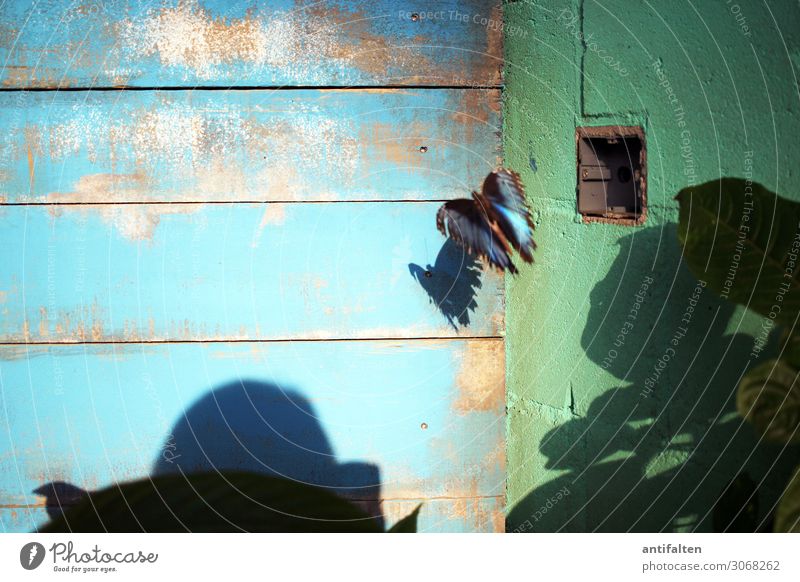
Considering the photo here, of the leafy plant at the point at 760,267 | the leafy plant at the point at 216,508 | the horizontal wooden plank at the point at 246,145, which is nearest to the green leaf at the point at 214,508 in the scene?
the leafy plant at the point at 216,508

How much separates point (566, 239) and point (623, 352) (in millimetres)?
129

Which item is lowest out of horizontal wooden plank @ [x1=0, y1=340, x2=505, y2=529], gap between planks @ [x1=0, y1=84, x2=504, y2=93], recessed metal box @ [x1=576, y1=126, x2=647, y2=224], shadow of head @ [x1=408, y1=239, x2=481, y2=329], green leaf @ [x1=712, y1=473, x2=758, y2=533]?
green leaf @ [x1=712, y1=473, x2=758, y2=533]

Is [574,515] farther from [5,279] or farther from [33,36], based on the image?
[33,36]

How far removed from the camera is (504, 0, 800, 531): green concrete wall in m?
0.61

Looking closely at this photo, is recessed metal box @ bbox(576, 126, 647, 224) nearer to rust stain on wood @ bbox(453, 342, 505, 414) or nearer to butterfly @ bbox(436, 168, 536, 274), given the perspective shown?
butterfly @ bbox(436, 168, 536, 274)

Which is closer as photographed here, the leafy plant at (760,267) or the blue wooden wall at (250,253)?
the leafy plant at (760,267)

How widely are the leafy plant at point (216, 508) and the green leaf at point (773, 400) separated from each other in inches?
14.9

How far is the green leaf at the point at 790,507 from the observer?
1.96 ft

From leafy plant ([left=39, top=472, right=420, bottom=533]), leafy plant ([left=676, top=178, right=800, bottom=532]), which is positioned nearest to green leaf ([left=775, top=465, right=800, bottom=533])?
leafy plant ([left=676, top=178, right=800, bottom=532])

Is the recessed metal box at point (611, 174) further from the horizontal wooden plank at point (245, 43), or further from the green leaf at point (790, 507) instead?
the green leaf at point (790, 507)

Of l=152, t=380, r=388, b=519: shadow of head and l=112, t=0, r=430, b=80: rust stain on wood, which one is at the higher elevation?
l=112, t=0, r=430, b=80: rust stain on wood

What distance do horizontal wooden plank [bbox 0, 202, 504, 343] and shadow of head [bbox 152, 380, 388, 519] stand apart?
0.25ft

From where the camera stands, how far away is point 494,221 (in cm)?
70

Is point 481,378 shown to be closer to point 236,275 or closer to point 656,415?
point 656,415
